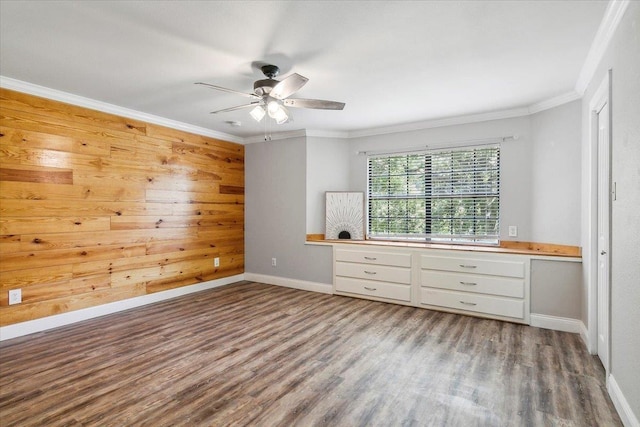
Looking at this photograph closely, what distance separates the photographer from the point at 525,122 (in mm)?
3848

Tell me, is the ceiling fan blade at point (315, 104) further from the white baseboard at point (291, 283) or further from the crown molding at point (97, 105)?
the white baseboard at point (291, 283)

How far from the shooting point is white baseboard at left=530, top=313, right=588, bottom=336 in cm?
320

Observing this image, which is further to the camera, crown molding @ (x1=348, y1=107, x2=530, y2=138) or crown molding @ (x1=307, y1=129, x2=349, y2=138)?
crown molding @ (x1=307, y1=129, x2=349, y2=138)

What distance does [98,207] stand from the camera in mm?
3645

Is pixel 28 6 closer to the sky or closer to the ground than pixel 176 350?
closer to the sky

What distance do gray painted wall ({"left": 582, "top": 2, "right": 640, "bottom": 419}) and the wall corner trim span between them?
1.31m

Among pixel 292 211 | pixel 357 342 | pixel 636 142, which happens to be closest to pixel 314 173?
pixel 292 211

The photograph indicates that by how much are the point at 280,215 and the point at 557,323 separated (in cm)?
374

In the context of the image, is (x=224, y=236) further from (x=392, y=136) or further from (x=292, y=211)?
(x=392, y=136)

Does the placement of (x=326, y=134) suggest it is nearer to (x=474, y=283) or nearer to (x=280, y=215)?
(x=280, y=215)

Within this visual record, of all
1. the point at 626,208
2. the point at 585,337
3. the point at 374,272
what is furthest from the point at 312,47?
the point at 585,337

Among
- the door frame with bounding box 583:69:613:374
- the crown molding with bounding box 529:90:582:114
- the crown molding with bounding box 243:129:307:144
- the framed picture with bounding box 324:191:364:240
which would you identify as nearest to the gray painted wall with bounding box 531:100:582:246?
the crown molding with bounding box 529:90:582:114

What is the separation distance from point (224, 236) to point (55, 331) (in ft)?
7.81

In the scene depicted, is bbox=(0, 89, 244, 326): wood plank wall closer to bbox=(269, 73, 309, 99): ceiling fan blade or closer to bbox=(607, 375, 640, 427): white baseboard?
bbox=(269, 73, 309, 99): ceiling fan blade
